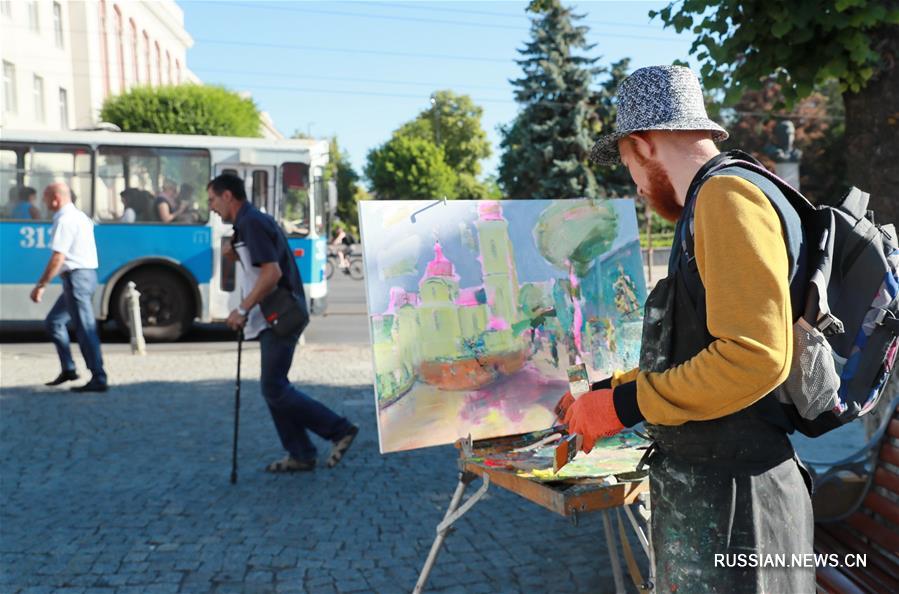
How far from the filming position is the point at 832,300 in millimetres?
1772

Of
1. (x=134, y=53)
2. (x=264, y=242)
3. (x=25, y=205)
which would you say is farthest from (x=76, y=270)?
(x=134, y=53)

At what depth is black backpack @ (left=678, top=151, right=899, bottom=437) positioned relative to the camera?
168 cm

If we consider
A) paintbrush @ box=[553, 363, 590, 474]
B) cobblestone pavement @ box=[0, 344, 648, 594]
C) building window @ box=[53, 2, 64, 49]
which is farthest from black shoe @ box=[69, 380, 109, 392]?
building window @ box=[53, 2, 64, 49]

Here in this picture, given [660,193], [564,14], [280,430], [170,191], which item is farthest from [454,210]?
[564,14]

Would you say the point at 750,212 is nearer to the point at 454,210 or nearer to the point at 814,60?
the point at 454,210

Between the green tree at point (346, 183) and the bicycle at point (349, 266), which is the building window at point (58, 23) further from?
the green tree at point (346, 183)

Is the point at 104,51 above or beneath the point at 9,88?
above

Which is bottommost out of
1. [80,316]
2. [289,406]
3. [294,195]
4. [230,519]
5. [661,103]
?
Answer: [230,519]

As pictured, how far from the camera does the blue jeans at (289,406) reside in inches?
199

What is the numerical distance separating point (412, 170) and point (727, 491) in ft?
210

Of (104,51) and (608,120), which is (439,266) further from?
(104,51)

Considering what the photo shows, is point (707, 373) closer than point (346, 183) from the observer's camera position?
Yes

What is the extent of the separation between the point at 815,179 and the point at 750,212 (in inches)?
1496

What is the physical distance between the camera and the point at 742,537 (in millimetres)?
1778
